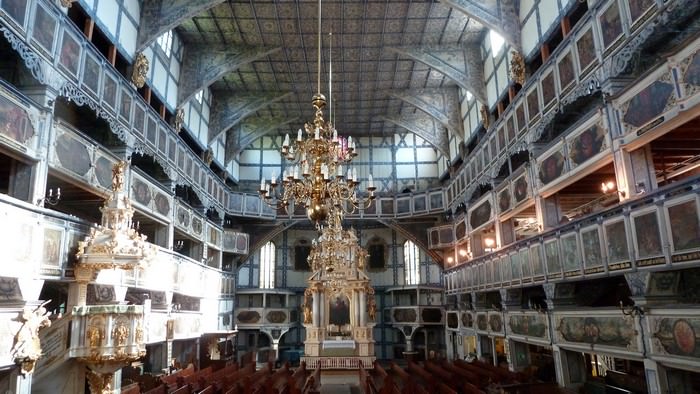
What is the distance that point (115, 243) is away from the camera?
1225 centimetres

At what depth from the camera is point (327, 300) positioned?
93.7ft

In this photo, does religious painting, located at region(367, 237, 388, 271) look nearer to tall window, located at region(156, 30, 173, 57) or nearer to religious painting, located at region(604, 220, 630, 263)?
tall window, located at region(156, 30, 173, 57)

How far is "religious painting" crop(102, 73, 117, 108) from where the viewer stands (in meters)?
14.6

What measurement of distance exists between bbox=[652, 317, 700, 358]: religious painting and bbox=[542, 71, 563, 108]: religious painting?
7729mm

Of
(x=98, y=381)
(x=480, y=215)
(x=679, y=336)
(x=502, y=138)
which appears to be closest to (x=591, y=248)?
(x=679, y=336)

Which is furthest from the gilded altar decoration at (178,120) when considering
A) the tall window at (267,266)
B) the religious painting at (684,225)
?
the religious painting at (684,225)

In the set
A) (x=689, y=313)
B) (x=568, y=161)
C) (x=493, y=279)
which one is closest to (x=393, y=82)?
(x=493, y=279)

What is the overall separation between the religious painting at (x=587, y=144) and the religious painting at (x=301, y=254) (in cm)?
2451

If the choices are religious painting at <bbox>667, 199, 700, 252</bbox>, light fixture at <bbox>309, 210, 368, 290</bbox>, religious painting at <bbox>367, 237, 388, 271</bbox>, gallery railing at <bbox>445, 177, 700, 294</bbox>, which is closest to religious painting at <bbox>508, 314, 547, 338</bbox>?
gallery railing at <bbox>445, 177, 700, 294</bbox>

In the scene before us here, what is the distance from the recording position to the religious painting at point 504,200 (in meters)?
18.0

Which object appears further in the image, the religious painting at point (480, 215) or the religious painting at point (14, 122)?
the religious painting at point (480, 215)

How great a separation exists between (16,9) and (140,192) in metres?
7.15

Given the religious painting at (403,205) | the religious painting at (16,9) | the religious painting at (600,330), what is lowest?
the religious painting at (600,330)

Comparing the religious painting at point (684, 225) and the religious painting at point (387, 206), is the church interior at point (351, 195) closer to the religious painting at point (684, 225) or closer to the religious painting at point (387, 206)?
the religious painting at point (684, 225)
